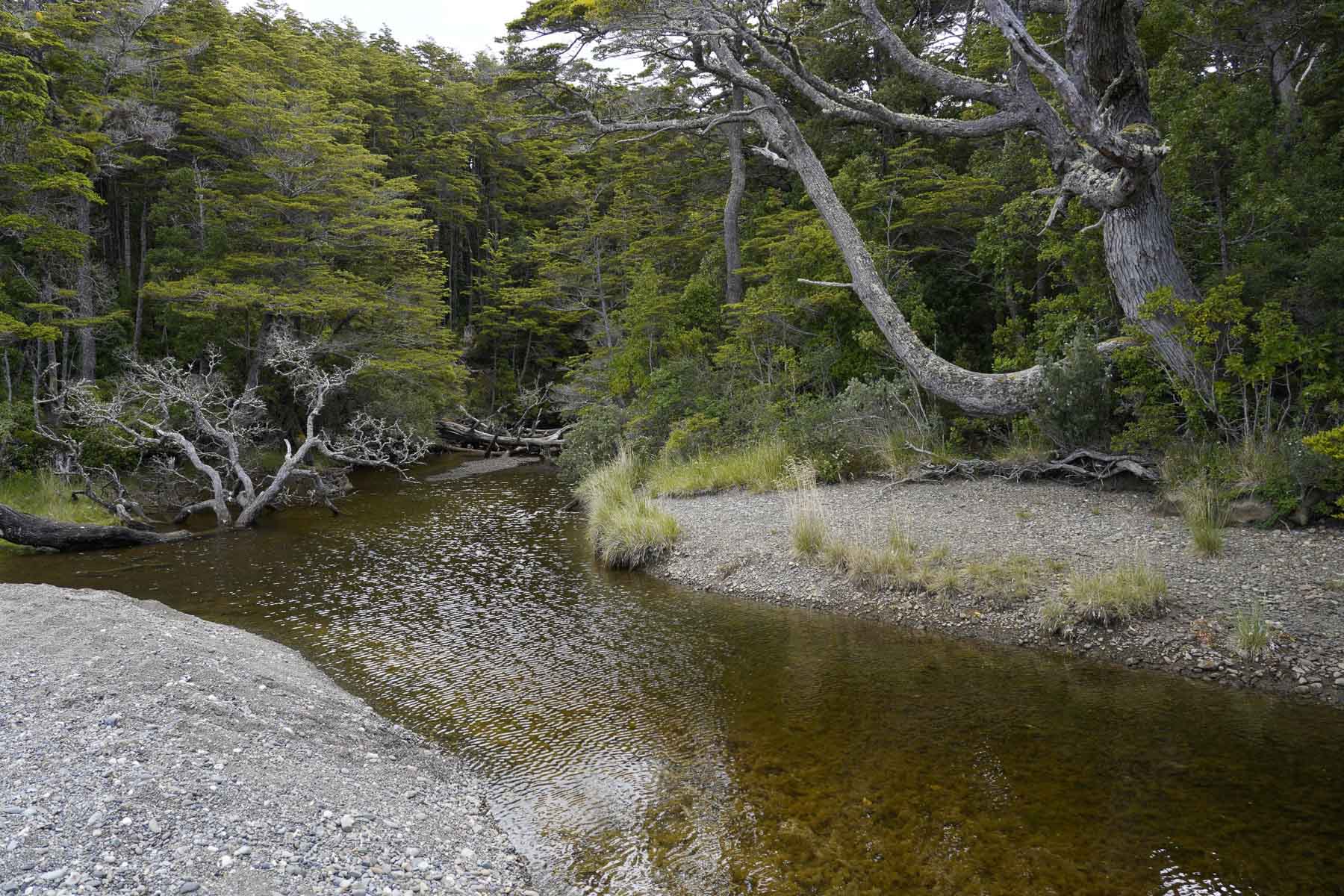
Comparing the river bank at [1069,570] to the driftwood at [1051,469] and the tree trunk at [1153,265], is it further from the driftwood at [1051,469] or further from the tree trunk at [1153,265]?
the tree trunk at [1153,265]

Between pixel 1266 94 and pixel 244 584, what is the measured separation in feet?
43.9

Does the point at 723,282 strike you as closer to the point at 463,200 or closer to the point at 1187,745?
the point at 1187,745

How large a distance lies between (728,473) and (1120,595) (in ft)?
20.8

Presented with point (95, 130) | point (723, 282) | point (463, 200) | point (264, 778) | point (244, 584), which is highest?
point (463, 200)

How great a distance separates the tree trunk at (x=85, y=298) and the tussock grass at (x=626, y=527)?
11.9m

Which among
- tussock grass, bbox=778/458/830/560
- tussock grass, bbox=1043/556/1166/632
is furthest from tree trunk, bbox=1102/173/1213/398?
tussock grass, bbox=778/458/830/560

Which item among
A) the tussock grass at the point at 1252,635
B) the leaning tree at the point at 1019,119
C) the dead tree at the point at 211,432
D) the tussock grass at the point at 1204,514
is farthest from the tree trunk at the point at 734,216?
the tussock grass at the point at 1252,635

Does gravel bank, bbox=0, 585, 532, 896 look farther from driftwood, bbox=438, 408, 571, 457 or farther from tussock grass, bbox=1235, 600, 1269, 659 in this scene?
driftwood, bbox=438, 408, 571, 457

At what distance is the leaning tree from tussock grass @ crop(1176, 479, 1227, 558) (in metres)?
1.38

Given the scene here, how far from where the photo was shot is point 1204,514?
684 centimetres

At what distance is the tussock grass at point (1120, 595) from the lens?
19.3 ft

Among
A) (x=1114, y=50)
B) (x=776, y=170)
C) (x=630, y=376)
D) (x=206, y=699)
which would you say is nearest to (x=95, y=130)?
(x=630, y=376)

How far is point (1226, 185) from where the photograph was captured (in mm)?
8930

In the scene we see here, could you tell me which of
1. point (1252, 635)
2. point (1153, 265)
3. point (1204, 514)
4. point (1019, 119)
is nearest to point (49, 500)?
point (1019, 119)
